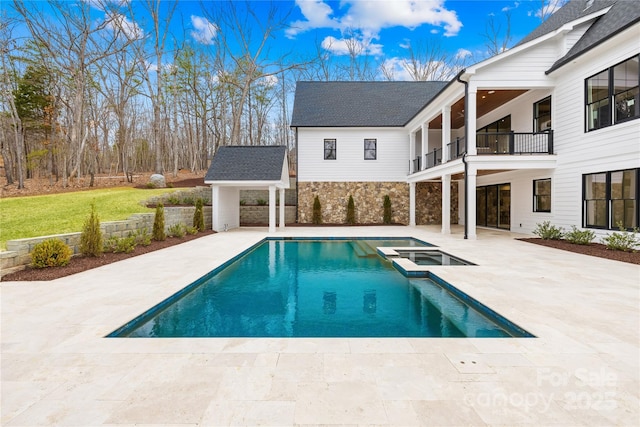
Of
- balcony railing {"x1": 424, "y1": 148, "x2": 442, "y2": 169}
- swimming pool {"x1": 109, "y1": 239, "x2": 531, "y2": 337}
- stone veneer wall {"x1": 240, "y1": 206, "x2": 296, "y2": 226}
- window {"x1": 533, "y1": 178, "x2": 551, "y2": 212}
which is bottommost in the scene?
swimming pool {"x1": 109, "y1": 239, "x2": 531, "y2": 337}

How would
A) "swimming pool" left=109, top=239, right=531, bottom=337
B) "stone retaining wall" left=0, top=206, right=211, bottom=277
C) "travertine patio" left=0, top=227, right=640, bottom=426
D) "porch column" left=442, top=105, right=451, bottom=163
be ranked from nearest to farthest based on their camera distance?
"travertine patio" left=0, top=227, right=640, bottom=426 → "swimming pool" left=109, top=239, right=531, bottom=337 → "stone retaining wall" left=0, top=206, right=211, bottom=277 → "porch column" left=442, top=105, right=451, bottom=163

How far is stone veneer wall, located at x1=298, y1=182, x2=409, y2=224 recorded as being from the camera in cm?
1855

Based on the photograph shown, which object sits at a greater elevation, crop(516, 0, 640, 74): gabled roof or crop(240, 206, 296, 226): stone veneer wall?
crop(516, 0, 640, 74): gabled roof

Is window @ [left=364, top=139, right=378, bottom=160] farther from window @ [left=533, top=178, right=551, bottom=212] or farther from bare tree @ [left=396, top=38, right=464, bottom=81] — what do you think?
bare tree @ [left=396, top=38, right=464, bottom=81]

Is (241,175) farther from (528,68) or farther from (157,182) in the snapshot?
(528,68)

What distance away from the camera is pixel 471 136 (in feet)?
36.5

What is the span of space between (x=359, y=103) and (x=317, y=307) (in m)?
17.4

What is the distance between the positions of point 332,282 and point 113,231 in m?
6.66

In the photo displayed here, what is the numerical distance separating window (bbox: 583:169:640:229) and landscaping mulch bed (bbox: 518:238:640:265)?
0.85 m

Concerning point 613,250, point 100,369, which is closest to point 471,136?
point 613,250

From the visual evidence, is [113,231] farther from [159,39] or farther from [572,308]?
[159,39]

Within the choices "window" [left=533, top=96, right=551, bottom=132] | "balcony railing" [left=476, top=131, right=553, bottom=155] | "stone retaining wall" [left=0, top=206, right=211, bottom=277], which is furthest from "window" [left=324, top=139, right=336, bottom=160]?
"window" [left=533, top=96, right=551, bottom=132]

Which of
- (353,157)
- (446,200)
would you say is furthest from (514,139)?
(353,157)

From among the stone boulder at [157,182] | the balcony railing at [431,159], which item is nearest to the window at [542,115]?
the balcony railing at [431,159]
